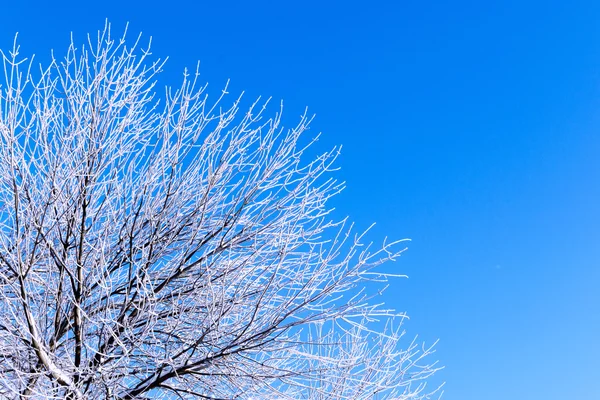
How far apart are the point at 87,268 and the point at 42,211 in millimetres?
751

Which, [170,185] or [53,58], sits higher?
[53,58]

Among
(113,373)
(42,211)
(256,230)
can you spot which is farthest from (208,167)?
(113,373)

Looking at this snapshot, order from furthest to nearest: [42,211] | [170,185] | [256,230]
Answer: [256,230], [170,185], [42,211]

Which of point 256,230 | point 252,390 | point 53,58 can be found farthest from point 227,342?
point 53,58

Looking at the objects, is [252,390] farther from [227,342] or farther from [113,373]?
[113,373]

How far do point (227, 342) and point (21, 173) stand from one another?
7.13 ft

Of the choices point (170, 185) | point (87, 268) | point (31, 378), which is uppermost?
point (170, 185)

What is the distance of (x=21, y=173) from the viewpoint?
16.6 ft

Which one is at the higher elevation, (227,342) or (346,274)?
(346,274)

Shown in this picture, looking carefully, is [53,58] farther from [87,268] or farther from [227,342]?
[227,342]

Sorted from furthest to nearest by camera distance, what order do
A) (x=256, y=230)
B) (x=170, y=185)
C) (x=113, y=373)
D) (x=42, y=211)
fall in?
(x=256, y=230)
(x=170, y=185)
(x=42, y=211)
(x=113, y=373)

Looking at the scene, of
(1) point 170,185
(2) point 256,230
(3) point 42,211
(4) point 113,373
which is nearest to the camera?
(4) point 113,373

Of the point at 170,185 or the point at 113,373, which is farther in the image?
the point at 170,185

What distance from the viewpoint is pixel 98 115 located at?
17.4 feet
